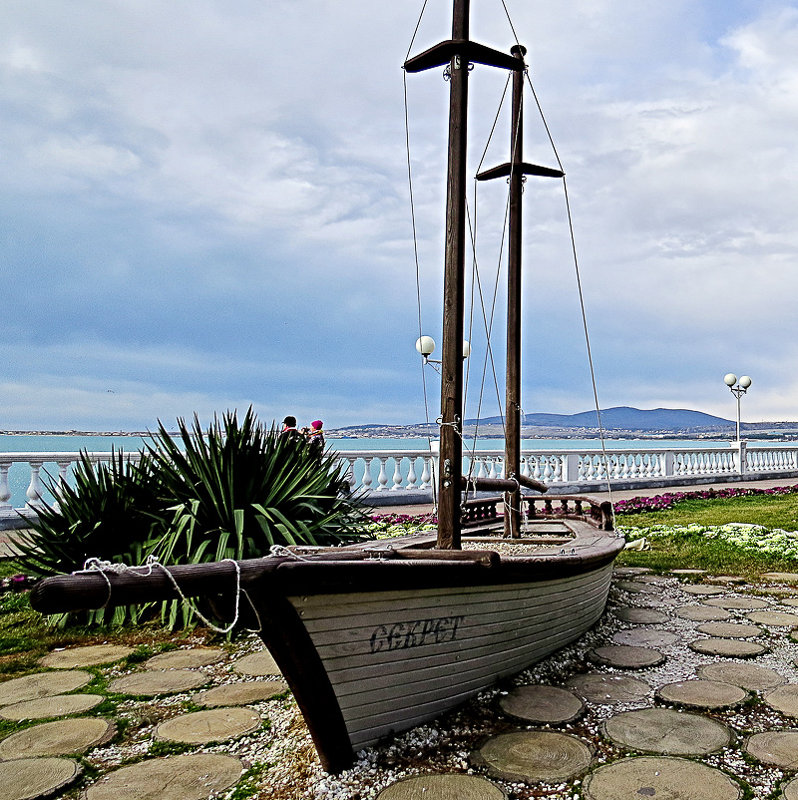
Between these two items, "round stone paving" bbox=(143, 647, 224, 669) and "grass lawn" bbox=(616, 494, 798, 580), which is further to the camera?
"grass lawn" bbox=(616, 494, 798, 580)

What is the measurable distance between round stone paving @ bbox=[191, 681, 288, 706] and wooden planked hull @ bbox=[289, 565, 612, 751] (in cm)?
99

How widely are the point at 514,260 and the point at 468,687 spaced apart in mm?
4002

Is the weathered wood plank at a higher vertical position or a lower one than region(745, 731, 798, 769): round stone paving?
higher

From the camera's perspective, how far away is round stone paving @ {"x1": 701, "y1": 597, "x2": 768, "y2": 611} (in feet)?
17.0

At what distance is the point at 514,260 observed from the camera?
604 centimetres

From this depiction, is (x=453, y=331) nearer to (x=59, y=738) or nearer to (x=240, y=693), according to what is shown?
(x=240, y=693)

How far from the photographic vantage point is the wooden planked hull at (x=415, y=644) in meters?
2.38

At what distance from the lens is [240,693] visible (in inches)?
137

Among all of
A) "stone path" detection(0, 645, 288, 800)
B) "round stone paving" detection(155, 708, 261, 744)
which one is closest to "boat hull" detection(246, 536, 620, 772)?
"stone path" detection(0, 645, 288, 800)

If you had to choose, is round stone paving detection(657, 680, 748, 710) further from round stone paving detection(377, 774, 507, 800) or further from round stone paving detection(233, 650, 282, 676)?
round stone paving detection(233, 650, 282, 676)

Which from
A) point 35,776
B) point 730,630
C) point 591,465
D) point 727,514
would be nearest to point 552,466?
point 591,465

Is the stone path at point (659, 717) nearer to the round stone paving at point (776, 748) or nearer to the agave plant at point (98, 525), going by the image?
the round stone paving at point (776, 748)

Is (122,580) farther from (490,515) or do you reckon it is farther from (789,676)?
(490,515)

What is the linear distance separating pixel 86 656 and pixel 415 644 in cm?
260
